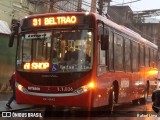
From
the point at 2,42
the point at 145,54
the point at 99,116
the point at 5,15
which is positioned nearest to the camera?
the point at 99,116

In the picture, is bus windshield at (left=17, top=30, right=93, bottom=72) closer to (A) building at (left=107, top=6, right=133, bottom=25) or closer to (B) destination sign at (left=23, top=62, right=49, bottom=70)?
(B) destination sign at (left=23, top=62, right=49, bottom=70)

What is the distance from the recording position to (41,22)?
14055 mm

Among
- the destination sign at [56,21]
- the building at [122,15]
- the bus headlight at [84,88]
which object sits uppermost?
the building at [122,15]

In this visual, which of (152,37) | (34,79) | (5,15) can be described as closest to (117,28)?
(34,79)

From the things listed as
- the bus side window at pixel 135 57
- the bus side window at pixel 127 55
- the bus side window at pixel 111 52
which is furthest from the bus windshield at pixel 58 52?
the bus side window at pixel 135 57

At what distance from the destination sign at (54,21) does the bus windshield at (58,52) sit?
31 cm

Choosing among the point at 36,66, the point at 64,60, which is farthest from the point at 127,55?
the point at 36,66

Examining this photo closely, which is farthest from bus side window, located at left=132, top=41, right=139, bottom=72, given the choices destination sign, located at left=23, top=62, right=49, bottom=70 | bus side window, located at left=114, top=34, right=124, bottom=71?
destination sign, located at left=23, top=62, right=49, bottom=70

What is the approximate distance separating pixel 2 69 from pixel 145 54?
8169 millimetres

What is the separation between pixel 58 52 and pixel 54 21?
119 centimetres

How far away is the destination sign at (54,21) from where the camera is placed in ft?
45.1

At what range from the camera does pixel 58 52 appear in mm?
13352

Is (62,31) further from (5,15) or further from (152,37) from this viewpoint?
(152,37)

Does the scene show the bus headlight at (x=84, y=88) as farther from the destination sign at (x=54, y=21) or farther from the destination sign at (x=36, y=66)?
the destination sign at (x=54, y=21)
